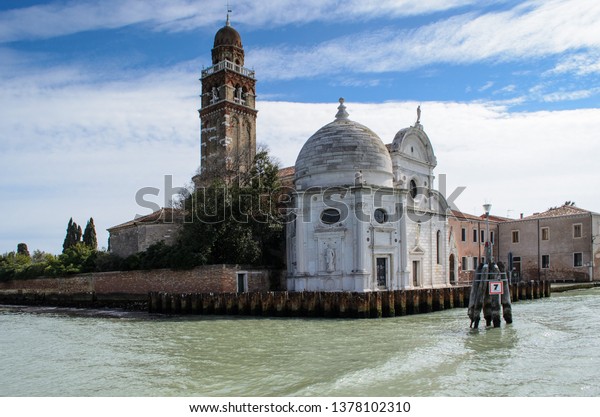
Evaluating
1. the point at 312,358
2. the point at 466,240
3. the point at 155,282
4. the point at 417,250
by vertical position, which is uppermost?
the point at 466,240

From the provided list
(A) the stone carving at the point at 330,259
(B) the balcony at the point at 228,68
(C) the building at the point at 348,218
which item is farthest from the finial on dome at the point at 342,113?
(B) the balcony at the point at 228,68

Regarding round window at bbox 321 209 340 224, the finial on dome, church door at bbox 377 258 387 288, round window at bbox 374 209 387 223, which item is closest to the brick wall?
round window at bbox 321 209 340 224

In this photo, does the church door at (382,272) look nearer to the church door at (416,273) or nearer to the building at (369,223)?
the building at (369,223)

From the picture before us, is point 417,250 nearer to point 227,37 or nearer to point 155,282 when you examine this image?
point 155,282

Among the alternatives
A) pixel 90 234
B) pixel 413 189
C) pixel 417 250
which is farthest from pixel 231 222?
pixel 90 234

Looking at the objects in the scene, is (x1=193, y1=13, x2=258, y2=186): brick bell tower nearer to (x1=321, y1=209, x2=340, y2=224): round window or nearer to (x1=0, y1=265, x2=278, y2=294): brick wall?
(x1=0, y1=265, x2=278, y2=294): brick wall

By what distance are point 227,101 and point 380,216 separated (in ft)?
66.5

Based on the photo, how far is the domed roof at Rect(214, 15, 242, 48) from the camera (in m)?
44.2

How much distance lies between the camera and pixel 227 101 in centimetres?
4206

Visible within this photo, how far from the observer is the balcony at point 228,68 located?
43031 millimetres

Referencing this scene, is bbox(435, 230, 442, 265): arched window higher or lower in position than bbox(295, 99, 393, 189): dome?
lower

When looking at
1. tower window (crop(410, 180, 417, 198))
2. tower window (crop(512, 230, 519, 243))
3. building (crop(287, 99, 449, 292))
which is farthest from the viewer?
tower window (crop(512, 230, 519, 243))

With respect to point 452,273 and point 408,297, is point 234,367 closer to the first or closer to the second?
point 408,297
